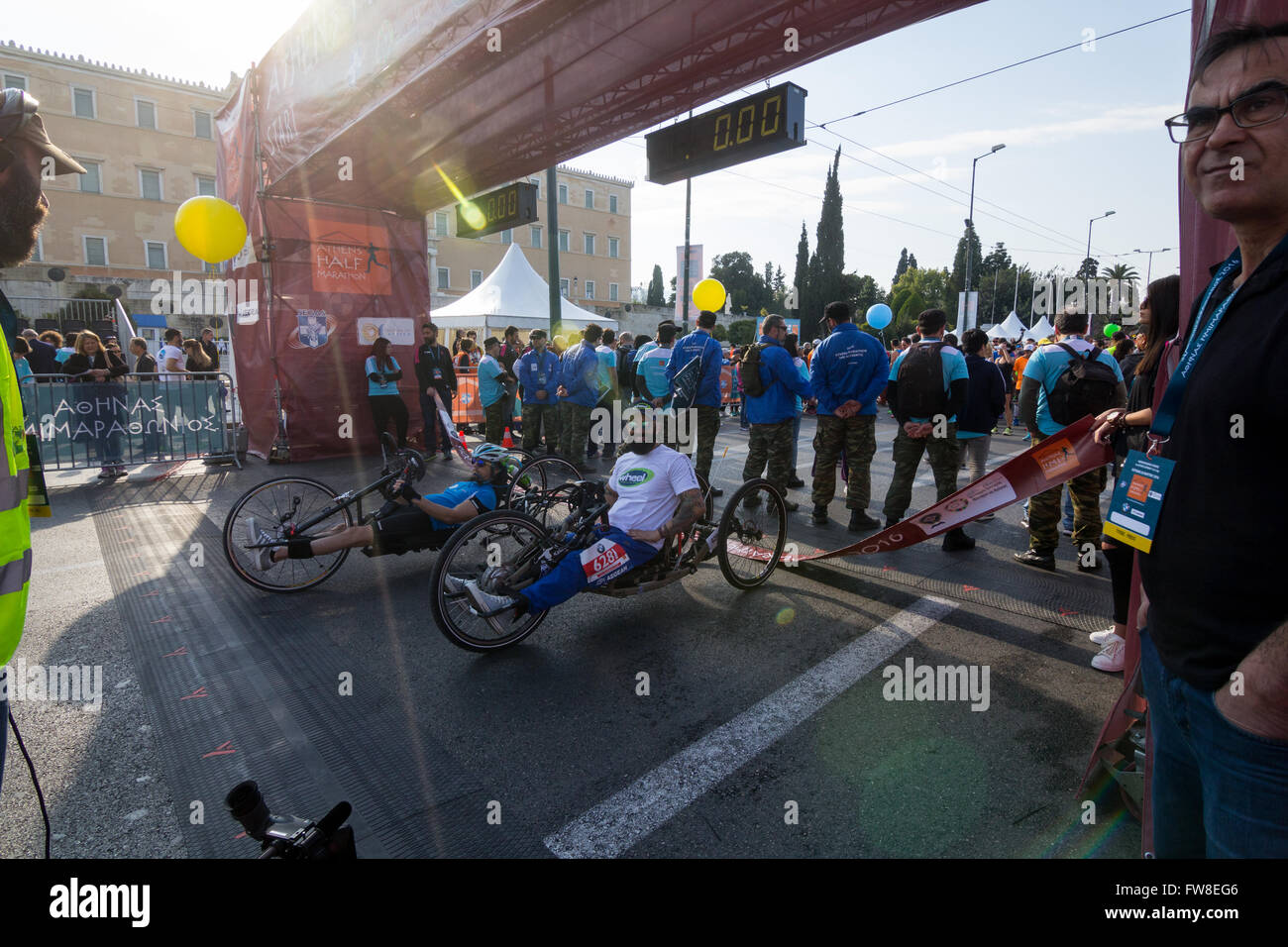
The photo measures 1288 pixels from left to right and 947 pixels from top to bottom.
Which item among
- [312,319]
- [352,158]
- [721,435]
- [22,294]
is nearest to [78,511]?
[312,319]

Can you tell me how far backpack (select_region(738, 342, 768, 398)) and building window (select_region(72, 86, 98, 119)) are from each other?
4835 centimetres

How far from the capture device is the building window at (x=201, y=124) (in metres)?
41.2

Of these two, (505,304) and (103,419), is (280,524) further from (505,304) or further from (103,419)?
(505,304)

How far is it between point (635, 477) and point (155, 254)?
1863 inches

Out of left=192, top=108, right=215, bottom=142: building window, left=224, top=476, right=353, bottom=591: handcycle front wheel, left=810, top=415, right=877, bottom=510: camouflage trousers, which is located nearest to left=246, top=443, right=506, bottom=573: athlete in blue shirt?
left=224, top=476, right=353, bottom=591: handcycle front wheel

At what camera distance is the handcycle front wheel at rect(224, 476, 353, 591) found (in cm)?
494

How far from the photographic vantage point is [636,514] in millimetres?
4238

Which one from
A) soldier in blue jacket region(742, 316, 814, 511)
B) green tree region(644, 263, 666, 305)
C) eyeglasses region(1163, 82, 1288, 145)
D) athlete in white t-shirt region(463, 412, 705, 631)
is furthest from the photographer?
green tree region(644, 263, 666, 305)

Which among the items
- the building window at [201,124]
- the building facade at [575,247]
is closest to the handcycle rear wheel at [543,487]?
the building facade at [575,247]

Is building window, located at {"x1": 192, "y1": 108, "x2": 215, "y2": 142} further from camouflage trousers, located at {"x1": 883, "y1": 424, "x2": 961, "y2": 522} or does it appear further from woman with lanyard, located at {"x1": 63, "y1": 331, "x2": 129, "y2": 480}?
camouflage trousers, located at {"x1": 883, "y1": 424, "x2": 961, "y2": 522}

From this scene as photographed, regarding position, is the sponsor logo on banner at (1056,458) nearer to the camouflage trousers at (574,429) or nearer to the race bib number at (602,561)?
the race bib number at (602,561)

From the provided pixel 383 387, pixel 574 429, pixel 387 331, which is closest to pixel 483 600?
pixel 574 429
